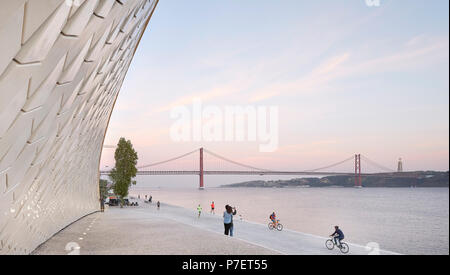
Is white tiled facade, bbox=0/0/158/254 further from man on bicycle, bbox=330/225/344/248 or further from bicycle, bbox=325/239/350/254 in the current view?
man on bicycle, bbox=330/225/344/248

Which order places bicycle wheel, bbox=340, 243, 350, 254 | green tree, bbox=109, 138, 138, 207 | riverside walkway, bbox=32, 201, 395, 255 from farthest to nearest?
green tree, bbox=109, 138, 138, 207 < bicycle wheel, bbox=340, 243, 350, 254 < riverside walkway, bbox=32, 201, 395, 255

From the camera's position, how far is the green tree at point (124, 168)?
39938mm

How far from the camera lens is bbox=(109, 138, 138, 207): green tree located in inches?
1572

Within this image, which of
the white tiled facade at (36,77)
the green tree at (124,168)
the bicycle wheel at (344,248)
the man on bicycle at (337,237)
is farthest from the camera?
the green tree at (124,168)

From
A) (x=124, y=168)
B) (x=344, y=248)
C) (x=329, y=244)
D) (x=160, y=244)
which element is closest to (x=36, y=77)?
(x=160, y=244)

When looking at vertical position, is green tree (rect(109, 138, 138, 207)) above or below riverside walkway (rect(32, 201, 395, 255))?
above

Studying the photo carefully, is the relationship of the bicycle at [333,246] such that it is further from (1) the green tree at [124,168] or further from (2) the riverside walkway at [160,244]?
(1) the green tree at [124,168]

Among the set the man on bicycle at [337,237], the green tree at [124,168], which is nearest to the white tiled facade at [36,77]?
the man on bicycle at [337,237]

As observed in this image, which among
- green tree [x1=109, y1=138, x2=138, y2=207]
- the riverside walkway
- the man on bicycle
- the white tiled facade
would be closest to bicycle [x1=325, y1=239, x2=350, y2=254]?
the man on bicycle

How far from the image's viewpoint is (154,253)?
11211 millimetres
